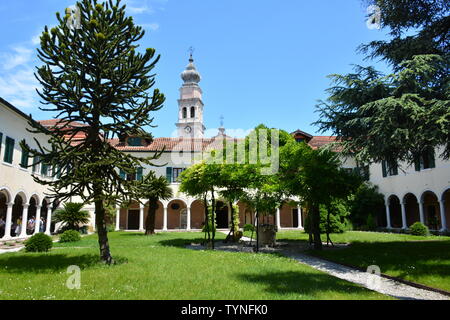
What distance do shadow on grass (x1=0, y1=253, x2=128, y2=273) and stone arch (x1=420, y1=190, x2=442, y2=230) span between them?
25.5 meters

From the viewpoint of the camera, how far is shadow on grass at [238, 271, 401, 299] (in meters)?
6.86

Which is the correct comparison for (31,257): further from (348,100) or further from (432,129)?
(432,129)

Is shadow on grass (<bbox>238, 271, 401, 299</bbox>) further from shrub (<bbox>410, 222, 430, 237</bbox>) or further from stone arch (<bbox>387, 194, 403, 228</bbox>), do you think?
stone arch (<bbox>387, 194, 403, 228</bbox>)

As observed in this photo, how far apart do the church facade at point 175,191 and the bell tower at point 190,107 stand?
91.5 feet

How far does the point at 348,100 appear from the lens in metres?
12.3

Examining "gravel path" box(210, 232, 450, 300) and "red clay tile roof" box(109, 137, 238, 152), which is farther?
"red clay tile roof" box(109, 137, 238, 152)

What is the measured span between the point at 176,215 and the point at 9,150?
1877cm

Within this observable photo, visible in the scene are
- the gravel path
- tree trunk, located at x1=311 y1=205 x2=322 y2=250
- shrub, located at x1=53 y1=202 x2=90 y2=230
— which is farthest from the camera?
shrub, located at x1=53 y1=202 x2=90 y2=230

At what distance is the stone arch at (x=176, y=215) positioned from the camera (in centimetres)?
3544

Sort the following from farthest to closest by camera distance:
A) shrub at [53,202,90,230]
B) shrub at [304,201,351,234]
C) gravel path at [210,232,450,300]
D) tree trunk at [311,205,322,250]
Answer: shrub at [53,202,90,230] → shrub at [304,201,351,234] → tree trunk at [311,205,322,250] → gravel path at [210,232,450,300]

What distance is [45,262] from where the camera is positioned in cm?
1079

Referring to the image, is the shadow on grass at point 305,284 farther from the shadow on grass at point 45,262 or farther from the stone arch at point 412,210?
the stone arch at point 412,210

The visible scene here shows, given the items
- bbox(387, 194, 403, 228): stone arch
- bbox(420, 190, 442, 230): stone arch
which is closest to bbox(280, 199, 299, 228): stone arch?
bbox(387, 194, 403, 228): stone arch
